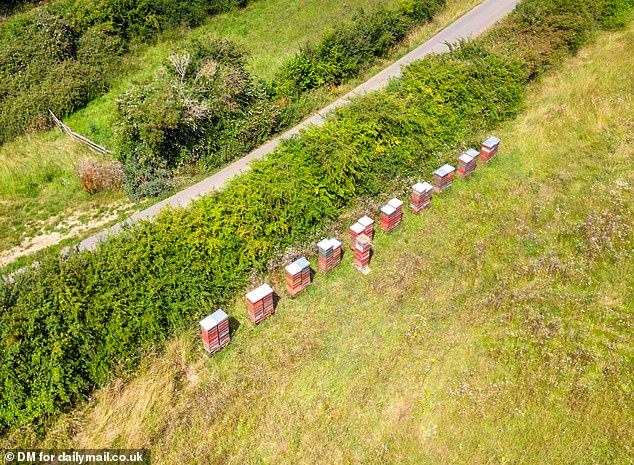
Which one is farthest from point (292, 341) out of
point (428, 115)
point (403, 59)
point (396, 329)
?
point (403, 59)

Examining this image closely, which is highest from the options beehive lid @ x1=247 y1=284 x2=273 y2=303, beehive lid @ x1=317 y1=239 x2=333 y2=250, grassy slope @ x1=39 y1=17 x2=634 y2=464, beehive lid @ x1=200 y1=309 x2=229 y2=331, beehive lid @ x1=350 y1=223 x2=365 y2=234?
beehive lid @ x1=200 y1=309 x2=229 y2=331

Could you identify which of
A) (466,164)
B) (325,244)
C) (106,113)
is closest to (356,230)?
(325,244)

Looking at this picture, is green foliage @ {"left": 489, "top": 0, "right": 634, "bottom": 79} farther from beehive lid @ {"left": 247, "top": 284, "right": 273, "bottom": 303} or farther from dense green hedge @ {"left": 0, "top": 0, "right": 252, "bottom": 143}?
dense green hedge @ {"left": 0, "top": 0, "right": 252, "bottom": 143}

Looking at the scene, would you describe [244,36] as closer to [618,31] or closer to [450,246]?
[450,246]

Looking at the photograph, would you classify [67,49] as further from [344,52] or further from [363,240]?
[363,240]

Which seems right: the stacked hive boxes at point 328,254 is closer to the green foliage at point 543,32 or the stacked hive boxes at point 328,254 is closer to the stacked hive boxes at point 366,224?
the stacked hive boxes at point 366,224

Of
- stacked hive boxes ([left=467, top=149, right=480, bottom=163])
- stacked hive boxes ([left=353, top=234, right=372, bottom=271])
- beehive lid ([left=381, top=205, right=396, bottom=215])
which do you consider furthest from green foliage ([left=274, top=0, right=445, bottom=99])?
stacked hive boxes ([left=353, top=234, right=372, bottom=271])
